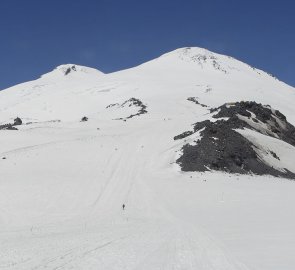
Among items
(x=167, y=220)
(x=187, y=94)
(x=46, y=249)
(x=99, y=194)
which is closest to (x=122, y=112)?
(x=187, y=94)

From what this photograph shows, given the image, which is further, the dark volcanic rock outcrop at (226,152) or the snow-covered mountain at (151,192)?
the dark volcanic rock outcrop at (226,152)

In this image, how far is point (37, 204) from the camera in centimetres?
2370

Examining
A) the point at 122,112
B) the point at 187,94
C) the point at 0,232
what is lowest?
the point at 0,232

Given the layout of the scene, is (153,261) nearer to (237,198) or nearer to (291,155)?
(237,198)

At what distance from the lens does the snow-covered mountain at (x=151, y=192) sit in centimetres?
1358

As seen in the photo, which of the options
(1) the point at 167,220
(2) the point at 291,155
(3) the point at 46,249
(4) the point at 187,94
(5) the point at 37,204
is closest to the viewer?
(3) the point at 46,249

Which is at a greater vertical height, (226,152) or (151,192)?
(226,152)

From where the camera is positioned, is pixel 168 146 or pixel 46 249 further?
pixel 168 146

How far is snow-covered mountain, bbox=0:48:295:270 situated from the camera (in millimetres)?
13578

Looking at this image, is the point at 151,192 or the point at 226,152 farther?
the point at 226,152

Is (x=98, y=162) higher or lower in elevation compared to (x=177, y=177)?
higher

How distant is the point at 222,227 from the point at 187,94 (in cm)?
7369

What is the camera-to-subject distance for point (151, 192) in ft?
89.4

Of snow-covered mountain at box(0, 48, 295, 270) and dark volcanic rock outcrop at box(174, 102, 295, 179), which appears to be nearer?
snow-covered mountain at box(0, 48, 295, 270)
